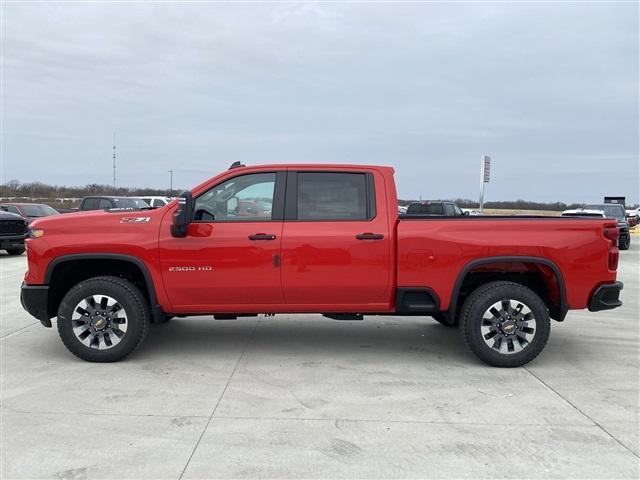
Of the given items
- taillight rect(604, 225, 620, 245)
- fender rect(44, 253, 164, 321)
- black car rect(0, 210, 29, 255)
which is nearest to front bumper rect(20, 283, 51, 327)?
fender rect(44, 253, 164, 321)

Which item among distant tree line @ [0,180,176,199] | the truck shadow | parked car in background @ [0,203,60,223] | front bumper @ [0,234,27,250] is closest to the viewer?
the truck shadow

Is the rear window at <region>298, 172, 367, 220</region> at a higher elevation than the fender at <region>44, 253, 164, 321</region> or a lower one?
higher

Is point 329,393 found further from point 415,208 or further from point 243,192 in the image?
point 415,208

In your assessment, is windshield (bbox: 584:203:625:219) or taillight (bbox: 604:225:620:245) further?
windshield (bbox: 584:203:625:219)

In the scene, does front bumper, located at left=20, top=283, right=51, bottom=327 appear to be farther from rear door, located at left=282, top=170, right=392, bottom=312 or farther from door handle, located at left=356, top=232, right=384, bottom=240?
door handle, located at left=356, top=232, right=384, bottom=240

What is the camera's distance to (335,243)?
195 inches

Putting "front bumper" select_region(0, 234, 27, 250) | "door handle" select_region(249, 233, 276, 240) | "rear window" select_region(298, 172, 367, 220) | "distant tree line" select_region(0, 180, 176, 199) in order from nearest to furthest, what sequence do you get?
"door handle" select_region(249, 233, 276, 240), "rear window" select_region(298, 172, 367, 220), "front bumper" select_region(0, 234, 27, 250), "distant tree line" select_region(0, 180, 176, 199)

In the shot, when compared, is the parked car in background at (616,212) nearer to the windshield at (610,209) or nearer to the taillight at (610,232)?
the windshield at (610,209)

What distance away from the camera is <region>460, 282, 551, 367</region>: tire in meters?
4.99

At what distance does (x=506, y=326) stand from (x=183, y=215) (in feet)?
10.8

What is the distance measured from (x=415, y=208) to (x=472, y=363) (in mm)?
10433

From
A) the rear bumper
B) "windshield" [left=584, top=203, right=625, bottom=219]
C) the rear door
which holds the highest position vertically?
"windshield" [left=584, top=203, right=625, bottom=219]

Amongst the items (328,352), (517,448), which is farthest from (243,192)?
(517,448)

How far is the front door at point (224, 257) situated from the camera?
494 cm
